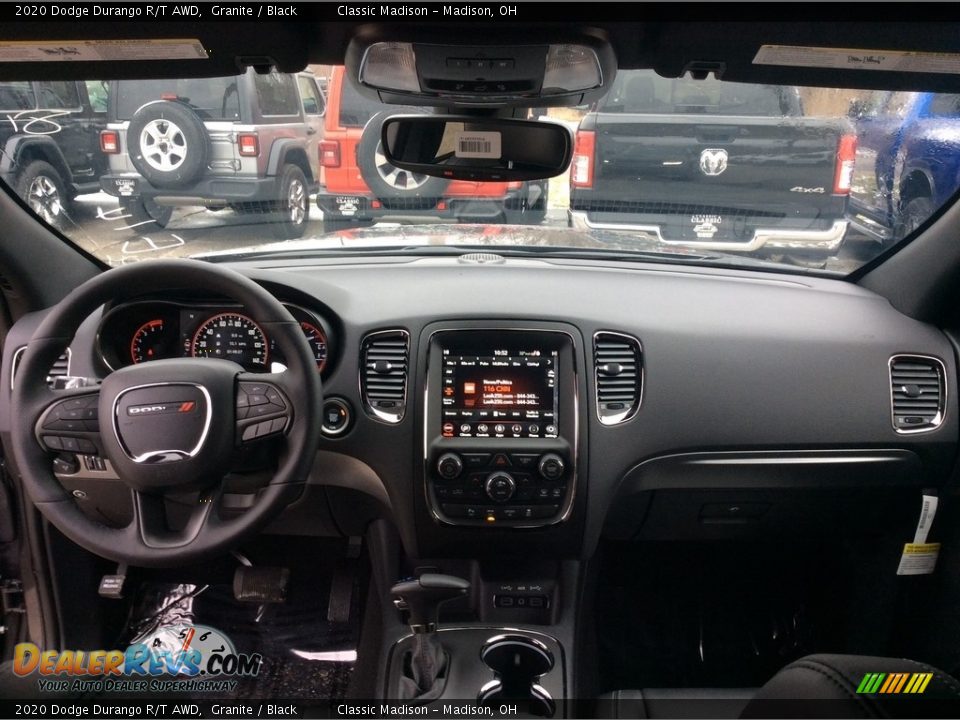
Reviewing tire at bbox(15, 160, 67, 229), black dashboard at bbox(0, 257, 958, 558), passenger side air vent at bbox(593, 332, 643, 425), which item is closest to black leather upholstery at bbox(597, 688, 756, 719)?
black dashboard at bbox(0, 257, 958, 558)

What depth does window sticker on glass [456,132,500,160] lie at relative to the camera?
1918 millimetres

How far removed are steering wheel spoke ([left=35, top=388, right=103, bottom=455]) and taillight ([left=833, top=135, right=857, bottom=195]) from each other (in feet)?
8.80

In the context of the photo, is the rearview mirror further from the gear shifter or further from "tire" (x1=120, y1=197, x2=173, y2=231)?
"tire" (x1=120, y1=197, x2=173, y2=231)

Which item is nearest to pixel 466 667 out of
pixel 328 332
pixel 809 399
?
pixel 328 332

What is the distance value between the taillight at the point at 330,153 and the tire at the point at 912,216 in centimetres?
210

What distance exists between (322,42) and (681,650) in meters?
2.45

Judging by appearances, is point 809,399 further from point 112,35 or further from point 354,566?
point 112,35

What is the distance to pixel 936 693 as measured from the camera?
4.28 feet

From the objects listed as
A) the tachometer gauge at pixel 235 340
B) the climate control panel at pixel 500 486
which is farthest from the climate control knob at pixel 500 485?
the tachometer gauge at pixel 235 340

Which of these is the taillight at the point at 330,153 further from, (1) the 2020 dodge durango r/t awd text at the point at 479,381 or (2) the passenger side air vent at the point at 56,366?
(2) the passenger side air vent at the point at 56,366

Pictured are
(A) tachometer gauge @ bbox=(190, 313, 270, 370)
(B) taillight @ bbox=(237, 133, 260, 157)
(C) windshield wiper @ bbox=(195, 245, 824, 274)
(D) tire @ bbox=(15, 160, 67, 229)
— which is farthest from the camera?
(B) taillight @ bbox=(237, 133, 260, 157)

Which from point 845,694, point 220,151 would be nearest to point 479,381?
point 845,694

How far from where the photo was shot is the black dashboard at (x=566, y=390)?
2.31 meters

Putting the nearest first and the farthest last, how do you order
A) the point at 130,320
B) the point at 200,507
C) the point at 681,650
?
the point at 200,507, the point at 130,320, the point at 681,650
